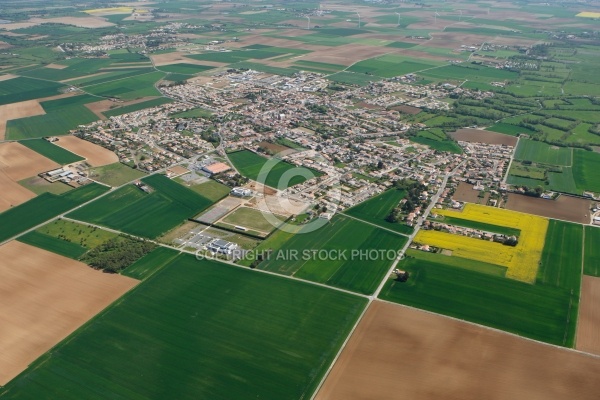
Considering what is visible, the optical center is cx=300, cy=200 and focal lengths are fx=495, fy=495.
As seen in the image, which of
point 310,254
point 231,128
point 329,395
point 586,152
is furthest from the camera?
point 231,128

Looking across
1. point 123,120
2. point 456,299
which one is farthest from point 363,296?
point 123,120

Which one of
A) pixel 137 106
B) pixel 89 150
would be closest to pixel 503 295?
pixel 89 150

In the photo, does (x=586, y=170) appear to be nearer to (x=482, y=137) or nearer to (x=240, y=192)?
(x=482, y=137)

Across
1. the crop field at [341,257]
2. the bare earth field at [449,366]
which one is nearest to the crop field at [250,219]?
the crop field at [341,257]

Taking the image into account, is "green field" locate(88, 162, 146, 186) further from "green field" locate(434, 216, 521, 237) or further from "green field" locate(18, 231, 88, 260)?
"green field" locate(434, 216, 521, 237)

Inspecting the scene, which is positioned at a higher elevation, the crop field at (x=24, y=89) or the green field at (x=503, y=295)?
the crop field at (x=24, y=89)

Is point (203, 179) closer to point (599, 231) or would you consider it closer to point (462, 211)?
point (462, 211)

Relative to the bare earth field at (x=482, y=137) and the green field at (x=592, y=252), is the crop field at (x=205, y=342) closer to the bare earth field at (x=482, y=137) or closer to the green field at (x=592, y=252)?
the green field at (x=592, y=252)
